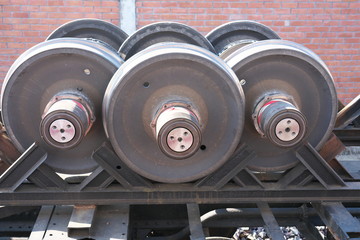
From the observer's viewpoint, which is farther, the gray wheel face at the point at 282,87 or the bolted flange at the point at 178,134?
the gray wheel face at the point at 282,87

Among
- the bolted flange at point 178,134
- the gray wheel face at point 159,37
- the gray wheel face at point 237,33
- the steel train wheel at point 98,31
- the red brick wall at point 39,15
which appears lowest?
the bolted flange at point 178,134

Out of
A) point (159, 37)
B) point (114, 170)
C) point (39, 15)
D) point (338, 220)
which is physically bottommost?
point (338, 220)

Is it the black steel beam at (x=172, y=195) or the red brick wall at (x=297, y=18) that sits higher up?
the red brick wall at (x=297, y=18)

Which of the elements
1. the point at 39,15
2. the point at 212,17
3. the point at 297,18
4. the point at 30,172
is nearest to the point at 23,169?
the point at 30,172

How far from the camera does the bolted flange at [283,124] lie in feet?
7.89

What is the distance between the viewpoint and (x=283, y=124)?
242 centimetres

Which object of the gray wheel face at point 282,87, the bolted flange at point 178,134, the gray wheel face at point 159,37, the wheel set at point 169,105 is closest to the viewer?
the bolted flange at point 178,134

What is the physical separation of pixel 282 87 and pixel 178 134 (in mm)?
868

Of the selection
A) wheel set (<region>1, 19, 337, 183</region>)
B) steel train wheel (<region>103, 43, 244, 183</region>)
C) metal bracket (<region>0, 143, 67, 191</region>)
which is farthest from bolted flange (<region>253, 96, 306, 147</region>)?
metal bracket (<region>0, 143, 67, 191</region>)

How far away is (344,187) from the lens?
2779mm

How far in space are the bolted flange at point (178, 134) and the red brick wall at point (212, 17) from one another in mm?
3219

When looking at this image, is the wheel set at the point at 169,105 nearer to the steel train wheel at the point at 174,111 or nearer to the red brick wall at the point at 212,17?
the steel train wheel at the point at 174,111

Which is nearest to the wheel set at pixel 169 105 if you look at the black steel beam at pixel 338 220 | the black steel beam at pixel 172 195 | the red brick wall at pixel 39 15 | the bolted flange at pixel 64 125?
the bolted flange at pixel 64 125

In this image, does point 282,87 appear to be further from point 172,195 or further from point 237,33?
point 237,33
